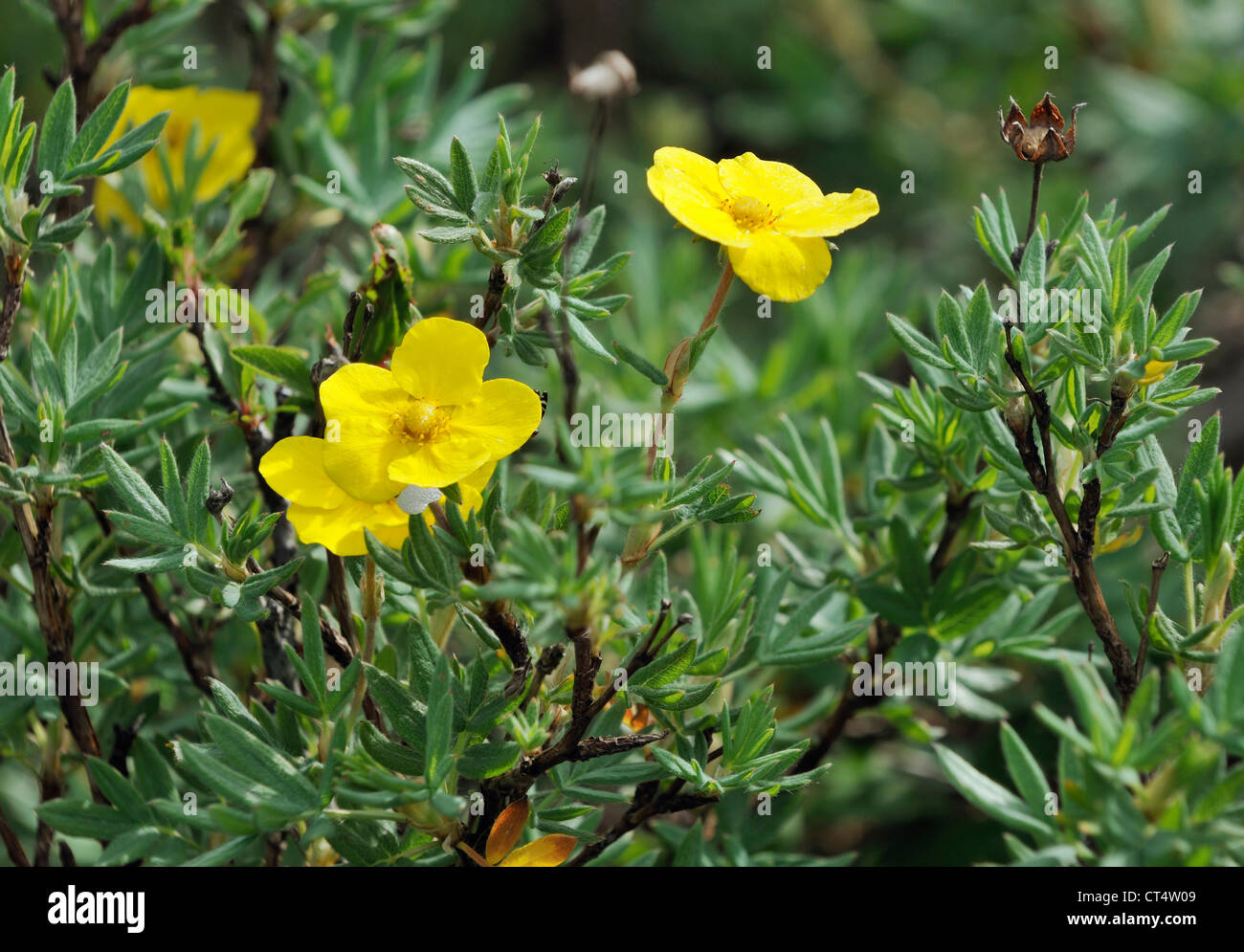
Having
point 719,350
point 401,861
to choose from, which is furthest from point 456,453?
point 719,350

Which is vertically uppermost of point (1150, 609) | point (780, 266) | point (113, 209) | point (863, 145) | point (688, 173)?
point (863, 145)

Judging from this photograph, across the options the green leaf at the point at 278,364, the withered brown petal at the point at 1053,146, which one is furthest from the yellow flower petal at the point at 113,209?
the withered brown petal at the point at 1053,146

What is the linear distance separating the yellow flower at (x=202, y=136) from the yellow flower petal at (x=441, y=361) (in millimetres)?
775

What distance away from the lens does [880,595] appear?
4.20 ft

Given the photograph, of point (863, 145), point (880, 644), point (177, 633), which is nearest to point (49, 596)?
point (177, 633)

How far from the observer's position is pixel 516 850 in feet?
3.59

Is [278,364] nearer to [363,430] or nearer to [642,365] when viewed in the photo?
[363,430]

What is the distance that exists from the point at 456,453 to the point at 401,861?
1.32 ft

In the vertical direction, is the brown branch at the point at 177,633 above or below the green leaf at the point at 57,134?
below

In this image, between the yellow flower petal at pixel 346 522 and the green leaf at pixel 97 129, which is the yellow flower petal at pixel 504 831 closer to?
the yellow flower petal at pixel 346 522

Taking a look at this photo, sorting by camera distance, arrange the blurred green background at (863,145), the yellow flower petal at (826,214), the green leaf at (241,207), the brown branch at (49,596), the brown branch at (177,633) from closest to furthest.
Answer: the yellow flower petal at (826,214) → the brown branch at (49,596) → the brown branch at (177,633) → the green leaf at (241,207) → the blurred green background at (863,145)

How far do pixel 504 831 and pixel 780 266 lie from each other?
58cm

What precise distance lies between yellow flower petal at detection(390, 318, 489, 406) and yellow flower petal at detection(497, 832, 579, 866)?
430mm

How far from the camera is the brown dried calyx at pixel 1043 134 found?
1.06 metres
